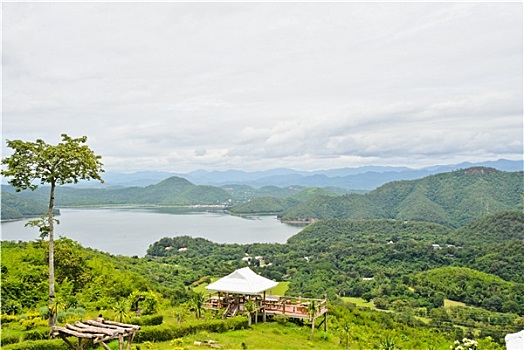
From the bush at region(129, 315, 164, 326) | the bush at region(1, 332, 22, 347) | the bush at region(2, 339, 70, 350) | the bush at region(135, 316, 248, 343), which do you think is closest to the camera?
the bush at region(2, 339, 70, 350)

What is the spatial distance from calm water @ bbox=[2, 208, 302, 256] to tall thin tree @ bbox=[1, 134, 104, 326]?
51832mm

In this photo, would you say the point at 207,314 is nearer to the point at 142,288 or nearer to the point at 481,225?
the point at 142,288

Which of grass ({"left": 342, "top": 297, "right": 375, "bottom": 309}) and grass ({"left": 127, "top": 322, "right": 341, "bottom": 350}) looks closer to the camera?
grass ({"left": 127, "top": 322, "right": 341, "bottom": 350})

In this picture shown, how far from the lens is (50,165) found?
34.9 feet

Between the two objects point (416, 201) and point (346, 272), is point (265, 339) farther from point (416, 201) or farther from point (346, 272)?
point (416, 201)

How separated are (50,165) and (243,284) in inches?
269

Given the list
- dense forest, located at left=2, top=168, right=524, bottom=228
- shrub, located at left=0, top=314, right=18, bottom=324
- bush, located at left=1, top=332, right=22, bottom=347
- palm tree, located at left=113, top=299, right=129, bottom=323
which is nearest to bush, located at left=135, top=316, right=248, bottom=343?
palm tree, located at left=113, top=299, right=129, bottom=323

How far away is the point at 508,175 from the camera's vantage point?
351 ft

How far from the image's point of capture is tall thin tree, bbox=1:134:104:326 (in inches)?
410

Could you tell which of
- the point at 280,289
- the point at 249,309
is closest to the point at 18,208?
the point at 280,289

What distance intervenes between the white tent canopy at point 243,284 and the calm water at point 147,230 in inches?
1940

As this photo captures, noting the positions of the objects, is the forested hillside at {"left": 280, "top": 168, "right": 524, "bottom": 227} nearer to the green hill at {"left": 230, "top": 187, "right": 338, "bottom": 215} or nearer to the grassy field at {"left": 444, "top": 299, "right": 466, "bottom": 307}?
the green hill at {"left": 230, "top": 187, "right": 338, "bottom": 215}

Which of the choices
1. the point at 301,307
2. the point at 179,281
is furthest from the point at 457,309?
the point at 301,307

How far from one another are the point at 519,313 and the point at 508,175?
82.2 m
